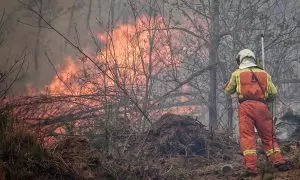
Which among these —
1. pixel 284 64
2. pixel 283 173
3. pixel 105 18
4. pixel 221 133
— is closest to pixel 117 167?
pixel 283 173

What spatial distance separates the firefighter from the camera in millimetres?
6715

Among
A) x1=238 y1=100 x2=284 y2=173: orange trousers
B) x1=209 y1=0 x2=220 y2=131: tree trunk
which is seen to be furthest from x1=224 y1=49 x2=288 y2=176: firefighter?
x1=209 y1=0 x2=220 y2=131: tree trunk

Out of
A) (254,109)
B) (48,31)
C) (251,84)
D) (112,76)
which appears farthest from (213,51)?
(48,31)

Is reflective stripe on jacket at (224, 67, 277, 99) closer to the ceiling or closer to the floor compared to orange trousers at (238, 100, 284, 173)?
closer to the ceiling

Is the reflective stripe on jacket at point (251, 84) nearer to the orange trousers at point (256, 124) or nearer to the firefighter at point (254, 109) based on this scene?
the firefighter at point (254, 109)

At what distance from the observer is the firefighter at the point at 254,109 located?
6.71m

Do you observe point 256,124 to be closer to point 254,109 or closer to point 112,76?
point 254,109

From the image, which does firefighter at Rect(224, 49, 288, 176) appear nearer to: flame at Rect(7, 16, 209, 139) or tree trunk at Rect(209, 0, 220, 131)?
flame at Rect(7, 16, 209, 139)

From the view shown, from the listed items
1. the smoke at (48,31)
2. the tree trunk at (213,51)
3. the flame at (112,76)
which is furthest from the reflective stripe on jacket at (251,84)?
the smoke at (48,31)

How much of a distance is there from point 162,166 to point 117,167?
1615 mm

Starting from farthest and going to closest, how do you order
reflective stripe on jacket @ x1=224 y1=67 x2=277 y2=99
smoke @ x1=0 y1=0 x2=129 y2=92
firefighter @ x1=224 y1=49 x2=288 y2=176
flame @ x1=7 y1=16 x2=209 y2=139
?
smoke @ x1=0 y1=0 x2=129 y2=92 → flame @ x1=7 y1=16 x2=209 y2=139 → reflective stripe on jacket @ x1=224 y1=67 x2=277 y2=99 → firefighter @ x1=224 y1=49 x2=288 y2=176

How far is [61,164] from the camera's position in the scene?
205 inches

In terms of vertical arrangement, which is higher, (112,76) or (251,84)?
(112,76)

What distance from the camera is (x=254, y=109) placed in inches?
271
